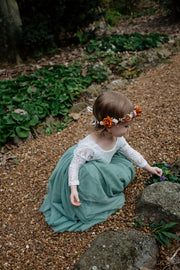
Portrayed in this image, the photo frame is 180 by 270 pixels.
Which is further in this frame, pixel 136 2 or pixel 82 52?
pixel 136 2

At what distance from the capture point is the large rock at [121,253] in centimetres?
148

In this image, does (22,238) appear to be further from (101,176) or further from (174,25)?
(174,25)

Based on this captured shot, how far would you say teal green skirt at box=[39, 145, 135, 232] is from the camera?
5.82 feet

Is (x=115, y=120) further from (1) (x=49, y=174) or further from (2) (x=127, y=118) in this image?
(1) (x=49, y=174)

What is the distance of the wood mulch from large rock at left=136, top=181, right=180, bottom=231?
151 millimetres

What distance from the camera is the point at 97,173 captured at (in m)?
1.78

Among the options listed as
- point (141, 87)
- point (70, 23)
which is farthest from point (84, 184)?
point (70, 23)

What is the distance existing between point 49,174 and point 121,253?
52.9 inches

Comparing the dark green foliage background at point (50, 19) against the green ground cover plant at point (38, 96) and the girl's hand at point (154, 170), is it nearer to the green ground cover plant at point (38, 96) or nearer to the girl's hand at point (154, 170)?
the green ground cover plant at point (38, 96)

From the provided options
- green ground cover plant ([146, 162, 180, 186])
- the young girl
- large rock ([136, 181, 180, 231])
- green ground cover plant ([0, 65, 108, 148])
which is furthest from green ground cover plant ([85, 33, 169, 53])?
large rock ([136, 181, 180, 231])

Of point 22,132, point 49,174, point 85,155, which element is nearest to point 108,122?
point 85,155

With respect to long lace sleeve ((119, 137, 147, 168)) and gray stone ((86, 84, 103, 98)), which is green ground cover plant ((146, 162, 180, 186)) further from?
gray stone ((86, 84, 103, 98))

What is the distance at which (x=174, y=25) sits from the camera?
6.36 m

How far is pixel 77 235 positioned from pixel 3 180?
4.27ft
